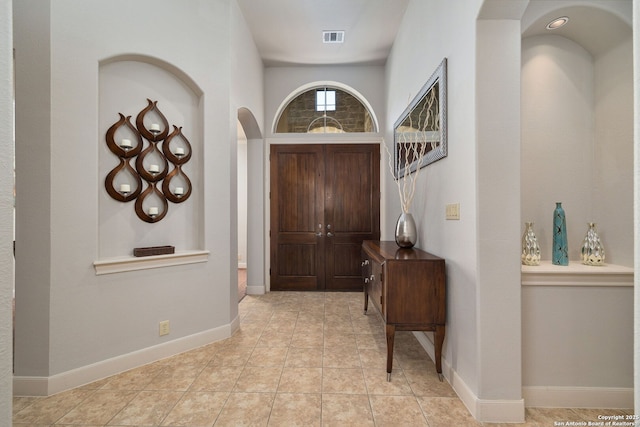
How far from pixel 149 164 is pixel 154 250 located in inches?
29.0

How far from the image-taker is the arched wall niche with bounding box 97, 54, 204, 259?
2332 mm

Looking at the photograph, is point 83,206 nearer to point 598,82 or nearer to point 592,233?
point 592,233

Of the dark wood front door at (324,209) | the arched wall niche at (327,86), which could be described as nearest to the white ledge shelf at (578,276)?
the dark wood front door at (324,209)

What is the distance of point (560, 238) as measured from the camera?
6.37 feet

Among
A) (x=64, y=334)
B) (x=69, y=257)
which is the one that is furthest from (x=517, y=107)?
(x=64, y=334)

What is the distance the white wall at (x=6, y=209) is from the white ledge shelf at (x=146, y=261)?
153 centimetres

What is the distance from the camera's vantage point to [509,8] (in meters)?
1.67

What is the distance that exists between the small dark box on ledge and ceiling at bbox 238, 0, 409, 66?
2751 mm

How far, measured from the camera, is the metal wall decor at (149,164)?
2.37 meters

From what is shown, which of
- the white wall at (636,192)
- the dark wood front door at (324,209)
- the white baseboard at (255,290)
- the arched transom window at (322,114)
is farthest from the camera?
the arched transom window at (322,114)

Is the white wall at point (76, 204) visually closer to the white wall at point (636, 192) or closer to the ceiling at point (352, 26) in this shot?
the ceiling at point (352, 26)

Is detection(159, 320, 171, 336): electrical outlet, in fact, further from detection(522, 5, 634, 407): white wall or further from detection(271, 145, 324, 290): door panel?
detection(522, 5, 634, 407): white wall

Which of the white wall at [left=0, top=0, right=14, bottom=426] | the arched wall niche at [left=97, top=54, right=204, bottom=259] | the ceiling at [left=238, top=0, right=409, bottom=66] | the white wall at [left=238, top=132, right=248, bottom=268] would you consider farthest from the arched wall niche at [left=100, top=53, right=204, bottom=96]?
the white wall at [left=238, top=132, right=248, bottom=268]

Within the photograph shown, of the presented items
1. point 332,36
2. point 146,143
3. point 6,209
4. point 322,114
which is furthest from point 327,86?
point 6,209
